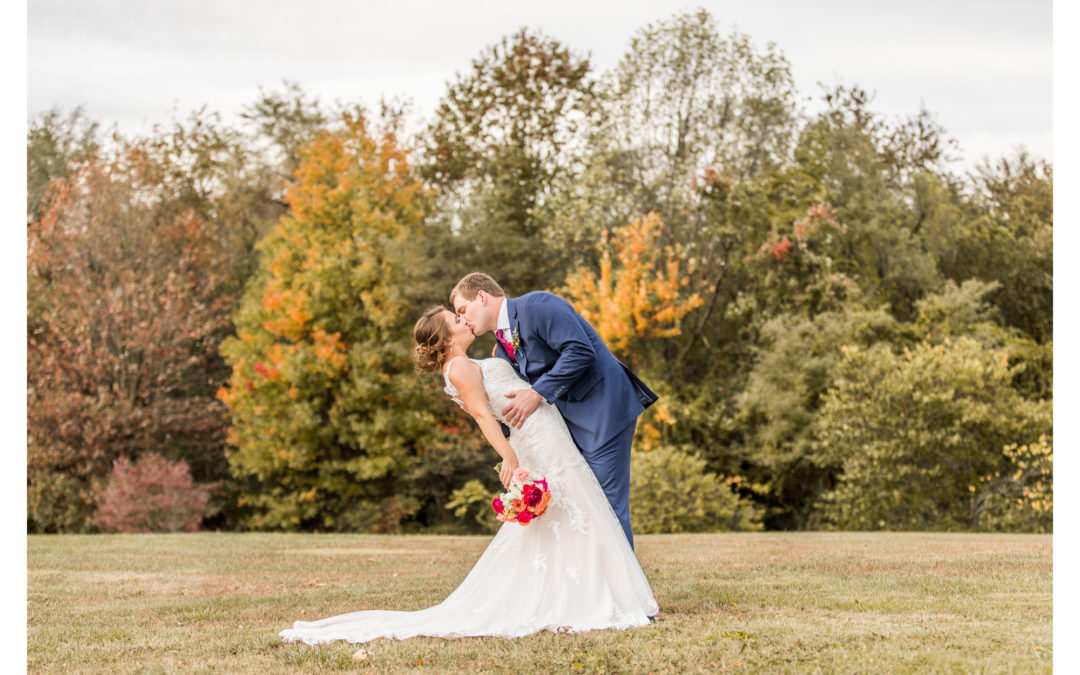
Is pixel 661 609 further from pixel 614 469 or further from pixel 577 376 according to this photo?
pixel 577 376

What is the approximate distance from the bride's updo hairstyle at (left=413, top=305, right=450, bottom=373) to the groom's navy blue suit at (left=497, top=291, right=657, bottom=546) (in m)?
0.40

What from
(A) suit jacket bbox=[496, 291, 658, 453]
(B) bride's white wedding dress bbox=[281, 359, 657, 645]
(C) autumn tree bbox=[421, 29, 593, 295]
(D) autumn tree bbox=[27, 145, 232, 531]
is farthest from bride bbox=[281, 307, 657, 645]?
(D) autumn tree bbox=[27, 145, 232, 531]

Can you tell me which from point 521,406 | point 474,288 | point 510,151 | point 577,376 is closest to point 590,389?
point 577,376

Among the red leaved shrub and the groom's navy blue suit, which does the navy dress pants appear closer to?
the groom's navy blue suit

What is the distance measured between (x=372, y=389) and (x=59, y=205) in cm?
834

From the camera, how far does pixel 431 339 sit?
562cm

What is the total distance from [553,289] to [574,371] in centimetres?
1432

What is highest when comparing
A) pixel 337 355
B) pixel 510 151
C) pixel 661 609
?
pixel 510 151

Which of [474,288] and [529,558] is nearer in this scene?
[529,558]

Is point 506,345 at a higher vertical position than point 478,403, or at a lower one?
higher

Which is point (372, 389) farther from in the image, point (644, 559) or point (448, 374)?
point (448, 374)

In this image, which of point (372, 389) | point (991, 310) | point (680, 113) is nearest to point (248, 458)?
point (372, 389)

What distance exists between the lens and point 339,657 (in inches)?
187
